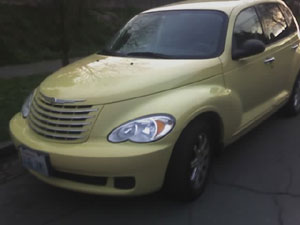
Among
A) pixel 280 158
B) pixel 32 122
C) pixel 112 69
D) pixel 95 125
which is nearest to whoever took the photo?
pixel 95 125

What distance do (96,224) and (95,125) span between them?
2.52 ft

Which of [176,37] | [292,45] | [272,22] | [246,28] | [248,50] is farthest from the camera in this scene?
[292,45]

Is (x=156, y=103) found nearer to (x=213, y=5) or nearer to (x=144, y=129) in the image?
(x=144, y=129)

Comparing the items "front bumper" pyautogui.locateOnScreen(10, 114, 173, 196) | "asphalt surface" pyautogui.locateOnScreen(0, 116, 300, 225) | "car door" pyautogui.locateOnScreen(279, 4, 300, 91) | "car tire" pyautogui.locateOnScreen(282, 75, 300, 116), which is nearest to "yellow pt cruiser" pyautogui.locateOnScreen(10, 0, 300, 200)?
"front bumper" pyautogui.locateOnScreen(10, 114, 173, 196)

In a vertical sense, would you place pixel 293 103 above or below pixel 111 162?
below

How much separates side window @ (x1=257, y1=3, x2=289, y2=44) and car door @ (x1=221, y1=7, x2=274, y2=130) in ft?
0.48

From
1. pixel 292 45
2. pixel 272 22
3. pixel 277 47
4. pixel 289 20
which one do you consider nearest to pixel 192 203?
pixel 277 47

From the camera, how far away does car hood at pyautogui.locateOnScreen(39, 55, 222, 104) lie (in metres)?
3.50

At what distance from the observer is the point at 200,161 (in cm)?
374

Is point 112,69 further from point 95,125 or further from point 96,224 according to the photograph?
point 96,224

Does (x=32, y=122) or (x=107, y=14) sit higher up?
(x=32, y=122)

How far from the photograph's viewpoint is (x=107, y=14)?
45.5 feet

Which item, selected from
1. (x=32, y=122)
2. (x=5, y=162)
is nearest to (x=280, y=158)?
(x=32, y=122)

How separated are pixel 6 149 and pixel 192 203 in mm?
2173
